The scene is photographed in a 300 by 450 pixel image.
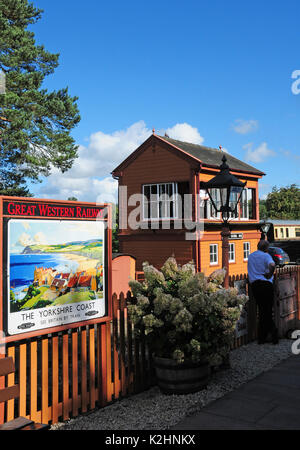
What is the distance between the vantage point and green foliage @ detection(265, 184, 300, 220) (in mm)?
69562

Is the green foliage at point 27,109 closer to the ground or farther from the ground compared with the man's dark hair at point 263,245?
farther from the ground

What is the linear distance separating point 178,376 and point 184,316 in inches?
33.1

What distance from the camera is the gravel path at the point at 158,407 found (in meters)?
4.60

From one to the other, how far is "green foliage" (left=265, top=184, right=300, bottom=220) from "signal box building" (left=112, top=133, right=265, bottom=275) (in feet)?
146

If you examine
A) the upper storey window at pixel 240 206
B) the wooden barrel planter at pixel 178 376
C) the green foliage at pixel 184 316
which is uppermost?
the upper storey window at pixel 240 206

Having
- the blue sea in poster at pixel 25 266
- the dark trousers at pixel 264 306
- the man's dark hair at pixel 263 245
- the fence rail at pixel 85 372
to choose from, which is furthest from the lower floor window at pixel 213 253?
the blue sea in poster at pixel 25 266

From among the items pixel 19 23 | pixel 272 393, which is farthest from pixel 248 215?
pixel 272 393

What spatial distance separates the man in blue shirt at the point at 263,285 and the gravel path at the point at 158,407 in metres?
1.33

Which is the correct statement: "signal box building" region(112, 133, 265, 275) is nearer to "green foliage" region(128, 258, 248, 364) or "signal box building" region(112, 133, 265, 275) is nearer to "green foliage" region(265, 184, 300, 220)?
"green foliage" region(128, 258, 248, 364)

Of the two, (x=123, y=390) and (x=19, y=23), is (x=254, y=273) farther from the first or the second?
(x=19, y=23)

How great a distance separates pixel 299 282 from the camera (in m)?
10.5

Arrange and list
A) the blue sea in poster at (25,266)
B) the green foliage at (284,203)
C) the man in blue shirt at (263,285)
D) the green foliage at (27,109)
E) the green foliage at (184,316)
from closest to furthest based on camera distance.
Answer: the blue sea in poster at (25,266) → the green foliage at (184,316) → the man in blue shirt at (263,285) → the green foliage at (27,109) → the green foliage at (284,203)

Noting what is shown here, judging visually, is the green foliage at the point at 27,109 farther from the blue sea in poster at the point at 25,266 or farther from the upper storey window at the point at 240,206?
the blue sea in poster at the point at 25,266

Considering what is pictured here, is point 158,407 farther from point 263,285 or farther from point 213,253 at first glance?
point 213,253
